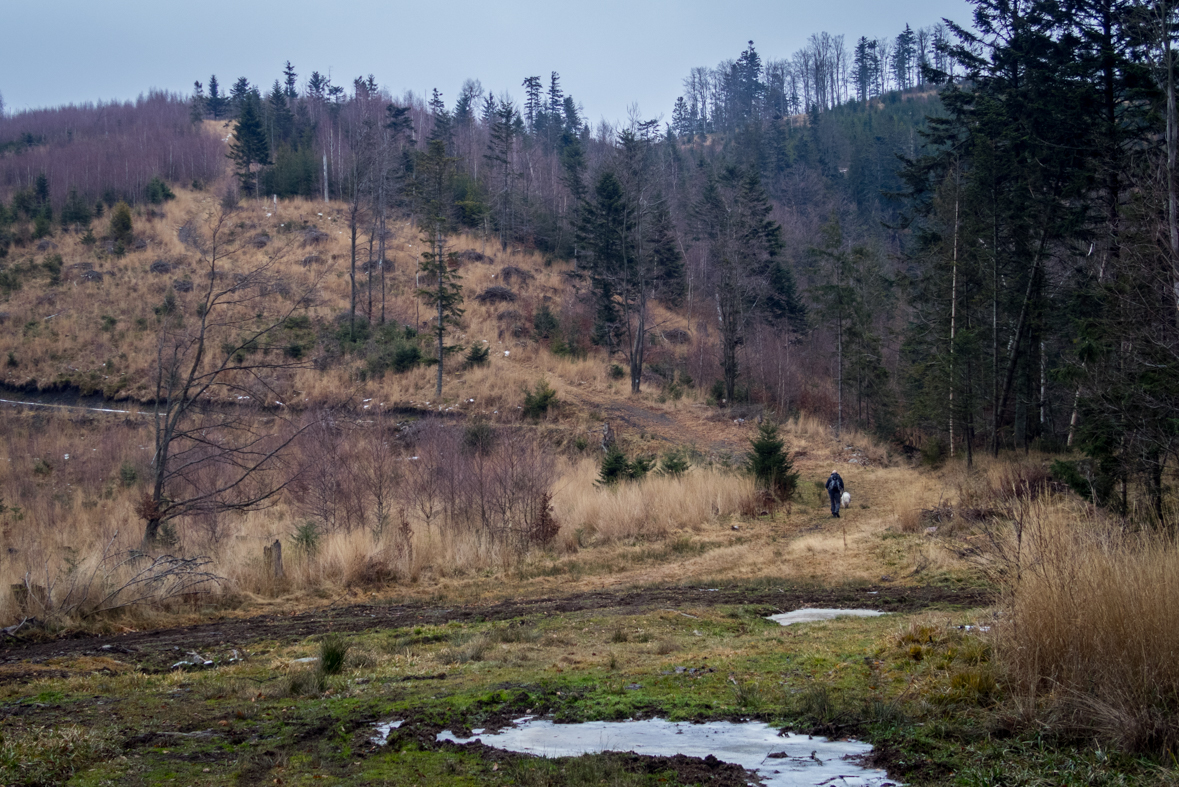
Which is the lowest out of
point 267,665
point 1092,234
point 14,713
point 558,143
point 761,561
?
point 761,561

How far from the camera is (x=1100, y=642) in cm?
Result: 414

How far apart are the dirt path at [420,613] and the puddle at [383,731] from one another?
330 centimetres

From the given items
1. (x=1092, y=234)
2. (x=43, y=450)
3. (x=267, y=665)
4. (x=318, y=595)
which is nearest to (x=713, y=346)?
(x=1092, y=234)

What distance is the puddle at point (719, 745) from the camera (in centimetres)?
369

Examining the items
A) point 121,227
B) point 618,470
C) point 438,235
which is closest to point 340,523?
point 618,470

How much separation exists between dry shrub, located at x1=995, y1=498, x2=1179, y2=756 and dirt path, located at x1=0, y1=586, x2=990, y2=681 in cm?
373

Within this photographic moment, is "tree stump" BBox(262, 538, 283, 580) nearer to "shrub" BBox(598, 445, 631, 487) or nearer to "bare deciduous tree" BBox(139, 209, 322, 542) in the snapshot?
"bare deciduous tree" BBox(139, 209, 322, 542)

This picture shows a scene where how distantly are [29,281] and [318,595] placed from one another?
45965 millimetres

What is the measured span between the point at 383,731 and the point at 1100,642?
162 inches

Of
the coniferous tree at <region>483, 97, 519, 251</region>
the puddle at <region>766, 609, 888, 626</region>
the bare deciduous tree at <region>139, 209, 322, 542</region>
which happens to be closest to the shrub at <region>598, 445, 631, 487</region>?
the bare deciduous tree at <region>139, 209, 322, 542</region>

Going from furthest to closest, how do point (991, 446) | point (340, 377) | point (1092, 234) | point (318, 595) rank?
point (340, 377)
point (991, 446)
point (1092, 234)
point (318, 595)

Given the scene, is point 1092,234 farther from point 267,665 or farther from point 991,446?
point 267,665

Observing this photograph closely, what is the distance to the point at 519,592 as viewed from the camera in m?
11.3

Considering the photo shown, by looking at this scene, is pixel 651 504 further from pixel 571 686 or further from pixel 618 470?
pixel 571 686
